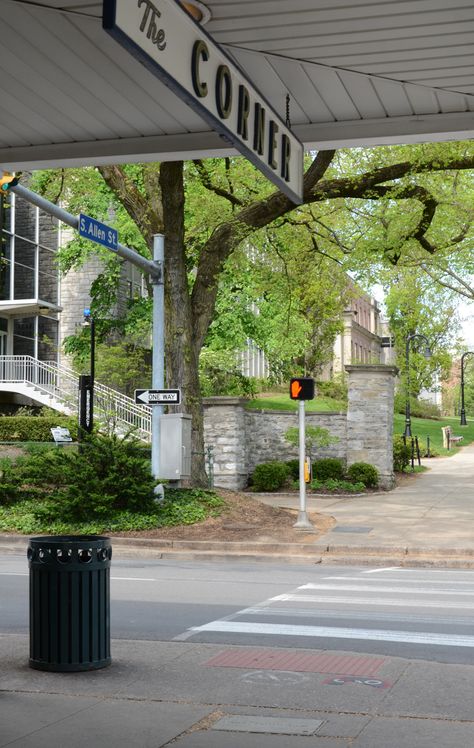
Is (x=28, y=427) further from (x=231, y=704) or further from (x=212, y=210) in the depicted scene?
Answer: (x=231, y=704)

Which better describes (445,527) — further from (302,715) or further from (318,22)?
(318,22)

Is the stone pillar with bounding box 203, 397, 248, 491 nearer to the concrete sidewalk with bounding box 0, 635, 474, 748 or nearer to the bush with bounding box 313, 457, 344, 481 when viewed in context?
the bush with bounding box 313, 457, 344, 481

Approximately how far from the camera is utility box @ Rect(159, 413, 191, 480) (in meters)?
19.6

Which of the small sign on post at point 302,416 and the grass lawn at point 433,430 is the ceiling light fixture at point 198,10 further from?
the grass lawn at point 433,430

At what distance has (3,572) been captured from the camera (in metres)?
14.9

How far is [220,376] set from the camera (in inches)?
1571

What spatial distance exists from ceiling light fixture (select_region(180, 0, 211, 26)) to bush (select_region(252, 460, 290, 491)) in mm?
22926

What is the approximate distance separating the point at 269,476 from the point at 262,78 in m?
21.9

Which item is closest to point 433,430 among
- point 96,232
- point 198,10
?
point 96,232

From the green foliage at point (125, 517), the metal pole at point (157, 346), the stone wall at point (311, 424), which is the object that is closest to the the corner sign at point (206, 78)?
the metal pole at point (157, 346)

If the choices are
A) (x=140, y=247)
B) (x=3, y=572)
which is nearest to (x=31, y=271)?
(x=140, y=247)

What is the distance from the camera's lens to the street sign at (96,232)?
1634 centimetres

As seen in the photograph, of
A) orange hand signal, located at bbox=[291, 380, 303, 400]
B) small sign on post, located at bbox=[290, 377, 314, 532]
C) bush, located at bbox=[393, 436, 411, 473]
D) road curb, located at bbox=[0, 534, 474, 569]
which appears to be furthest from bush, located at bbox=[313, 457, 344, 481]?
road curb, located at bbox=[0, 534, 474, 569]

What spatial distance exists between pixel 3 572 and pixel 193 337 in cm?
824
